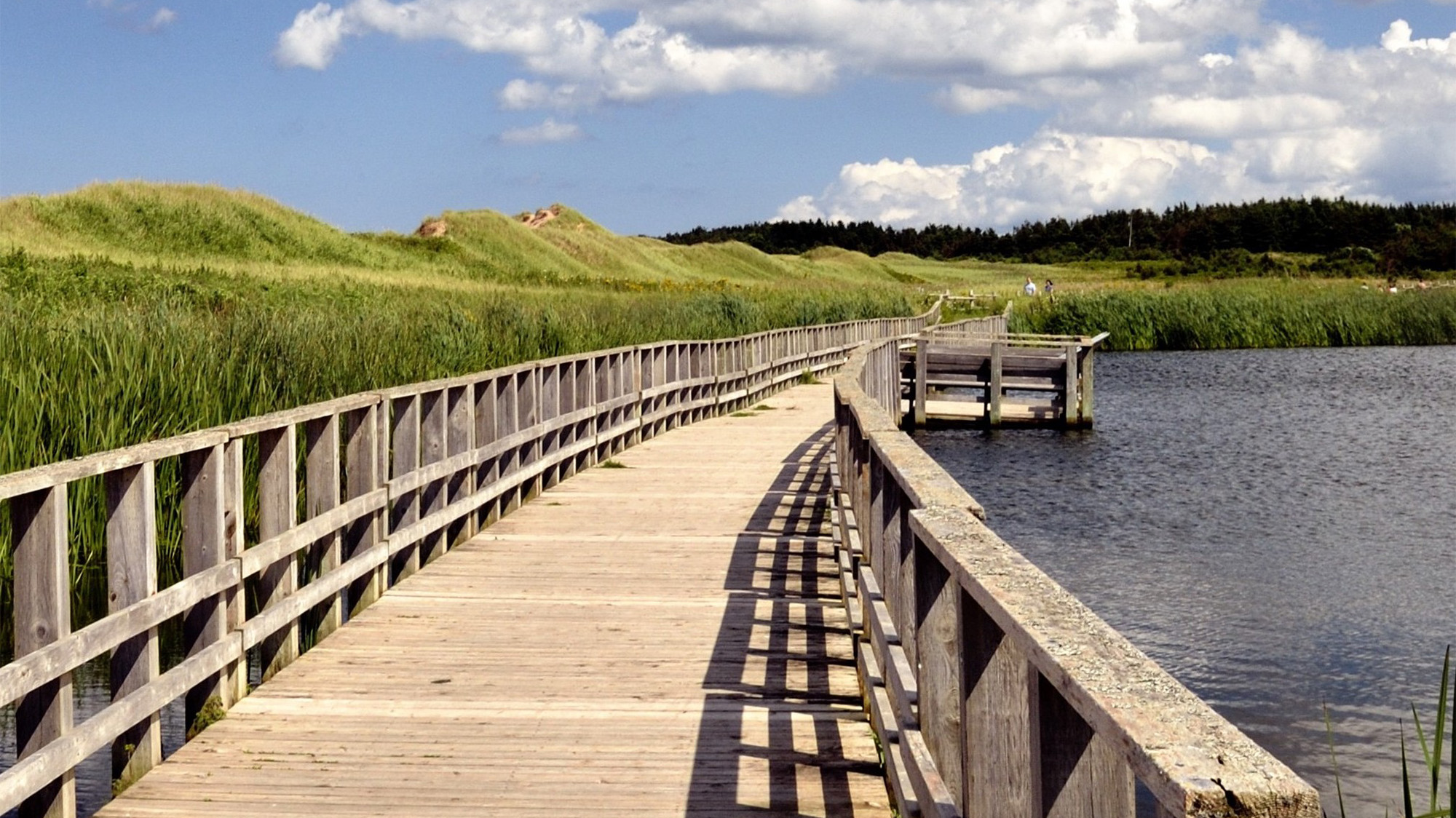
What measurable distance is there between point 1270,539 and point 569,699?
1271 centimetres

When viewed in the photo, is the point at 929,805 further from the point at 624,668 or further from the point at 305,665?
the point at 305,665

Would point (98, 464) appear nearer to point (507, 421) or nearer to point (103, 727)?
point (103, 727)

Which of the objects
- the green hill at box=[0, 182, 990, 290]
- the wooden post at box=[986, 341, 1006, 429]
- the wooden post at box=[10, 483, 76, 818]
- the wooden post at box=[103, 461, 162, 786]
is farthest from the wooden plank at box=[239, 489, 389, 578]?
the green hill at box=[0, 182, 990, 290]

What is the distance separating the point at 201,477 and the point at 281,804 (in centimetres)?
151

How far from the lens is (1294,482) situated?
73.0 feet

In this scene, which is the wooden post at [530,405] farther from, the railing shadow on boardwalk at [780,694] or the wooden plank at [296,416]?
the wooden plank at [296,416]

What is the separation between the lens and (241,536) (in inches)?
267

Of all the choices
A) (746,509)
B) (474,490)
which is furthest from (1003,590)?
(746,509)

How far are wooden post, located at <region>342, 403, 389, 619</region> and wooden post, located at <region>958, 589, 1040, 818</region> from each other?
5681mm

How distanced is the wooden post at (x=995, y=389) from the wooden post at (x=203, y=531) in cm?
2502

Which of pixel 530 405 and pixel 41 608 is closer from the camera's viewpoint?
pixel 41 608

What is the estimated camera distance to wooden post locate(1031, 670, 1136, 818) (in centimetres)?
248

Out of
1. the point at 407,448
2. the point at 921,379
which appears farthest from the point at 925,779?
the point at 921,379

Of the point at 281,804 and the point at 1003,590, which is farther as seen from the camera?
the point at 281,804
